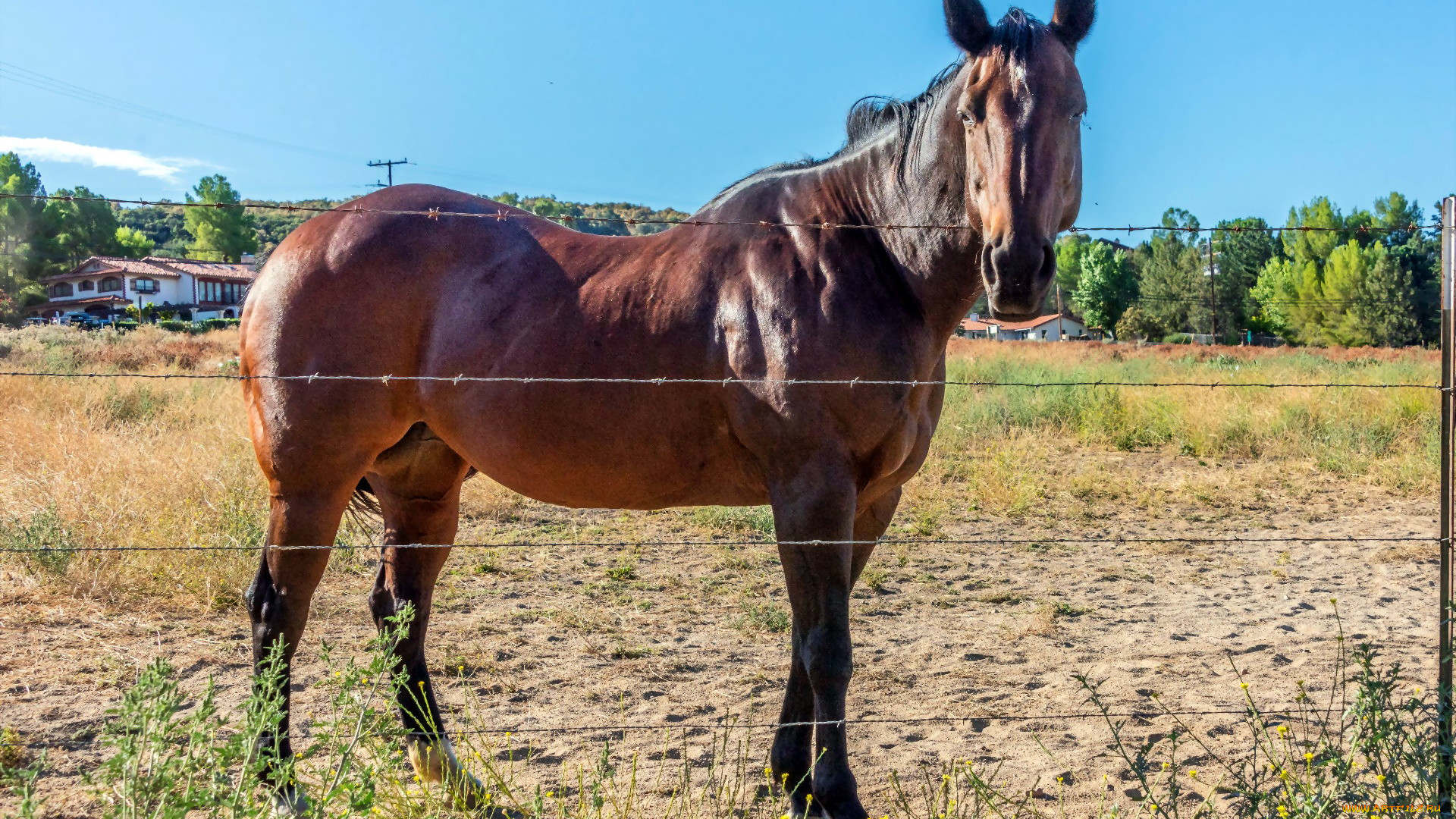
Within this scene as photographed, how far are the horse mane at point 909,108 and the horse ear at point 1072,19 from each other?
123 mm

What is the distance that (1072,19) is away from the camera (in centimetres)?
269

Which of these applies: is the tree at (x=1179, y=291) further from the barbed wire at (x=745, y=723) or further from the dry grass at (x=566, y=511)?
the barbed wire at (x=745, y=723)

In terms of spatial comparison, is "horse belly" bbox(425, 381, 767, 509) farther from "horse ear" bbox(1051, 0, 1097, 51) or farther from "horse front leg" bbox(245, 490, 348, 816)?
"horse ear" bbox(1051, 0, 1097, 51)

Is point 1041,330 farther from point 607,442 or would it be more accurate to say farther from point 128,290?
point 607,442

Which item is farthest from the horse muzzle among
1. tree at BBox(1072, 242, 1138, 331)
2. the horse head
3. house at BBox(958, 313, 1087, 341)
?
tree at BBox(1072, 242, 1138, 331)

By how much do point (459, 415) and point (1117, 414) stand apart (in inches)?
388

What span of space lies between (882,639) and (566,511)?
3.74m

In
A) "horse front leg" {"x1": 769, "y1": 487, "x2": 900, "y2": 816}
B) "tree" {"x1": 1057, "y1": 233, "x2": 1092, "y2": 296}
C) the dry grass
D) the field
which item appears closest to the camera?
"horse front leg" {"x1": 769, "y1": 487, "x2": 900, "y2": 816}

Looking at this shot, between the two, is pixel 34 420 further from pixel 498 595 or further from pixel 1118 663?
pixel 1118 663

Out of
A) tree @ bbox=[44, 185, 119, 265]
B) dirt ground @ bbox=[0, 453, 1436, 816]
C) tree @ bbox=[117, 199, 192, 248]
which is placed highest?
tree @ bbox=[117, 199, 192, 248]

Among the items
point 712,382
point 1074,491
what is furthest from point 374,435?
point 1074,491

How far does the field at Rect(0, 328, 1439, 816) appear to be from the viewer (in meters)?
3.57

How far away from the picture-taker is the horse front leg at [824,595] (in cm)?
263

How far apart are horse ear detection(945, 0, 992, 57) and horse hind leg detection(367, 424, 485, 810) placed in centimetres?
230
